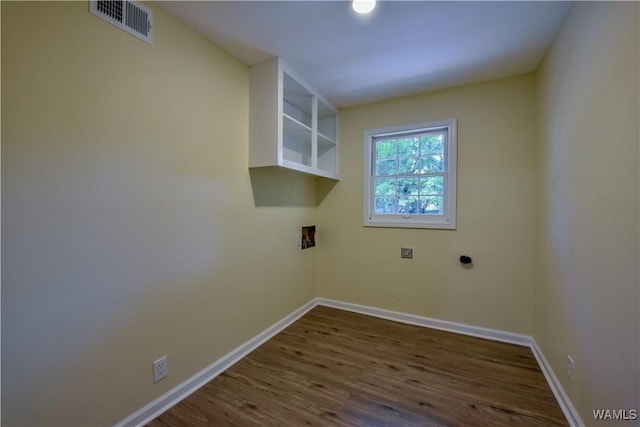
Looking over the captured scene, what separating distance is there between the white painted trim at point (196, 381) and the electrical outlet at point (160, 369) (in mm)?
119

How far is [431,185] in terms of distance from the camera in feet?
9.17

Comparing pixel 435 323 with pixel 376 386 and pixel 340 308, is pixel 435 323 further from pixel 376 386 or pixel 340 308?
pixel 376 386

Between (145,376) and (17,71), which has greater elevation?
(17,71)

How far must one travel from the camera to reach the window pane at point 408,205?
9.43 feet

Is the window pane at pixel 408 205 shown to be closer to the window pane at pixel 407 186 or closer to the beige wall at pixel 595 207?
the window pane at pixel 407 186

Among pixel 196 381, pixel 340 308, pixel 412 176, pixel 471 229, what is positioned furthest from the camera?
pixel 340 308

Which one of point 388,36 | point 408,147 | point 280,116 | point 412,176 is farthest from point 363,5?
point 412,176

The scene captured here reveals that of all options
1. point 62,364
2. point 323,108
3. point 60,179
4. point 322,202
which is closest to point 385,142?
point 323,108

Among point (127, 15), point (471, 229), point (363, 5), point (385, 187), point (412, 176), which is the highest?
point (363, 5)

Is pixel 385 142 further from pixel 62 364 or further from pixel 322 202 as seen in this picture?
pixel 62 364

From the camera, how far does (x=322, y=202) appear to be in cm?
336

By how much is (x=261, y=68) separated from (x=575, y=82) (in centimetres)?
215

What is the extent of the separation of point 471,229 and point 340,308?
171 centimetres

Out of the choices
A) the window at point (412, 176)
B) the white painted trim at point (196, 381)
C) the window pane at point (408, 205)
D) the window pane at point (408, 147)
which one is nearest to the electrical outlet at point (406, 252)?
the window at point (412, 176)
